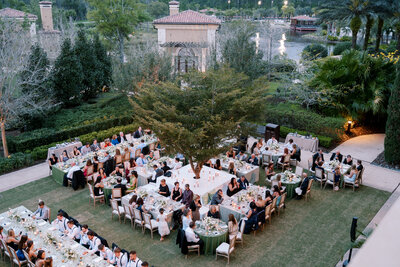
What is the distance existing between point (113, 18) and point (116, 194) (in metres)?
42.0

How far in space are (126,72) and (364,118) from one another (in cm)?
1638

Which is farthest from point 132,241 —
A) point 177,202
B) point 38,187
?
point 38,187

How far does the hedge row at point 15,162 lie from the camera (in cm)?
1803

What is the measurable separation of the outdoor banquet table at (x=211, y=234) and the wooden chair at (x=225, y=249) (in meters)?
0.24

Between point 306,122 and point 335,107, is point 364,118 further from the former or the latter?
point 306,122

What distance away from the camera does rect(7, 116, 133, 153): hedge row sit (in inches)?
782

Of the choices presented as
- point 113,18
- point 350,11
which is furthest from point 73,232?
point 113,18

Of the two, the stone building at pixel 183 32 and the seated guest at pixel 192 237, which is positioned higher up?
the stone building at pixel 183 32

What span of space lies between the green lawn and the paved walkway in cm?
50

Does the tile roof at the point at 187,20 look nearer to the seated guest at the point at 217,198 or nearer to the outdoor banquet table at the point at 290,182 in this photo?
the outdoor banquet table at the point at 290,182

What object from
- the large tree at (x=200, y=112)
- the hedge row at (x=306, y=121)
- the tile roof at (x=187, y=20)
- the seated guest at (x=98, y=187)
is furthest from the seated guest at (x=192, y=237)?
the tile roof at (x=187, y=20)

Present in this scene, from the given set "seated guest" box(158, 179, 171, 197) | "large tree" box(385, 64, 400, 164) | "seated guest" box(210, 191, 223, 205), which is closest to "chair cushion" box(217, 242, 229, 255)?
"seated guest" box(210, 191, 223, 205)

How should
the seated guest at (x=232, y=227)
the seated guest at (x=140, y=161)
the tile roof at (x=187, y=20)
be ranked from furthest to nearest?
the tile roof at (x=187, y=20) → the seated guest at (x=140, y=161) → the seated guest at (x=232, y=227)

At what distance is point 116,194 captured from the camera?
566 inches
